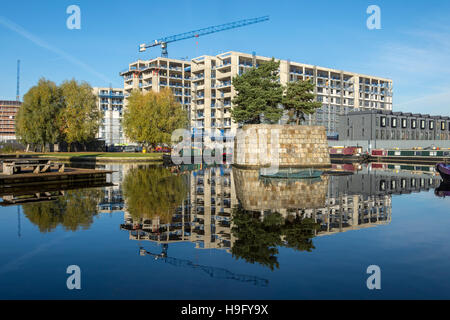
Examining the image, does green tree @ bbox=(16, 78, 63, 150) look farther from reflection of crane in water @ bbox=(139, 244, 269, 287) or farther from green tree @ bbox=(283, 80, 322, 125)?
reflection of crane in water @ bbox=(139, 244, 269, 287)

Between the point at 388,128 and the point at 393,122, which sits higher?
the point at 393,122

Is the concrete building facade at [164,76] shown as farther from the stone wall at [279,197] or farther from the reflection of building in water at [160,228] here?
the reflection of building in water at [160,228]

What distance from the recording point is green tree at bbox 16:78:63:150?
5600 centimetres

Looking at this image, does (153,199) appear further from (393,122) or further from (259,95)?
(393,122)

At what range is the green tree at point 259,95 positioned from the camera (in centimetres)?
4116

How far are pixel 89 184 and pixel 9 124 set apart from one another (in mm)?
192183

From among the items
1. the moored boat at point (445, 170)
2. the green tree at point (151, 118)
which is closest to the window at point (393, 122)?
the green tree at point (151, 118)

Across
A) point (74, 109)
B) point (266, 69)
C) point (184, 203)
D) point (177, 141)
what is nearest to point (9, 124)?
point (74, 109)

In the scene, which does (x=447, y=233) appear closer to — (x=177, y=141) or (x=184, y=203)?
(x=184, y=203)

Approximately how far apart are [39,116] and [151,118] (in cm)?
1773

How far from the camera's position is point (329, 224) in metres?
11.0

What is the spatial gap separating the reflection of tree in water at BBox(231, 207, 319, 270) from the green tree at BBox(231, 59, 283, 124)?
30174 millimetres

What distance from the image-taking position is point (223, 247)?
8344mm

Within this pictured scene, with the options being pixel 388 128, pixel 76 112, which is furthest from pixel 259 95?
pixel 388 128
